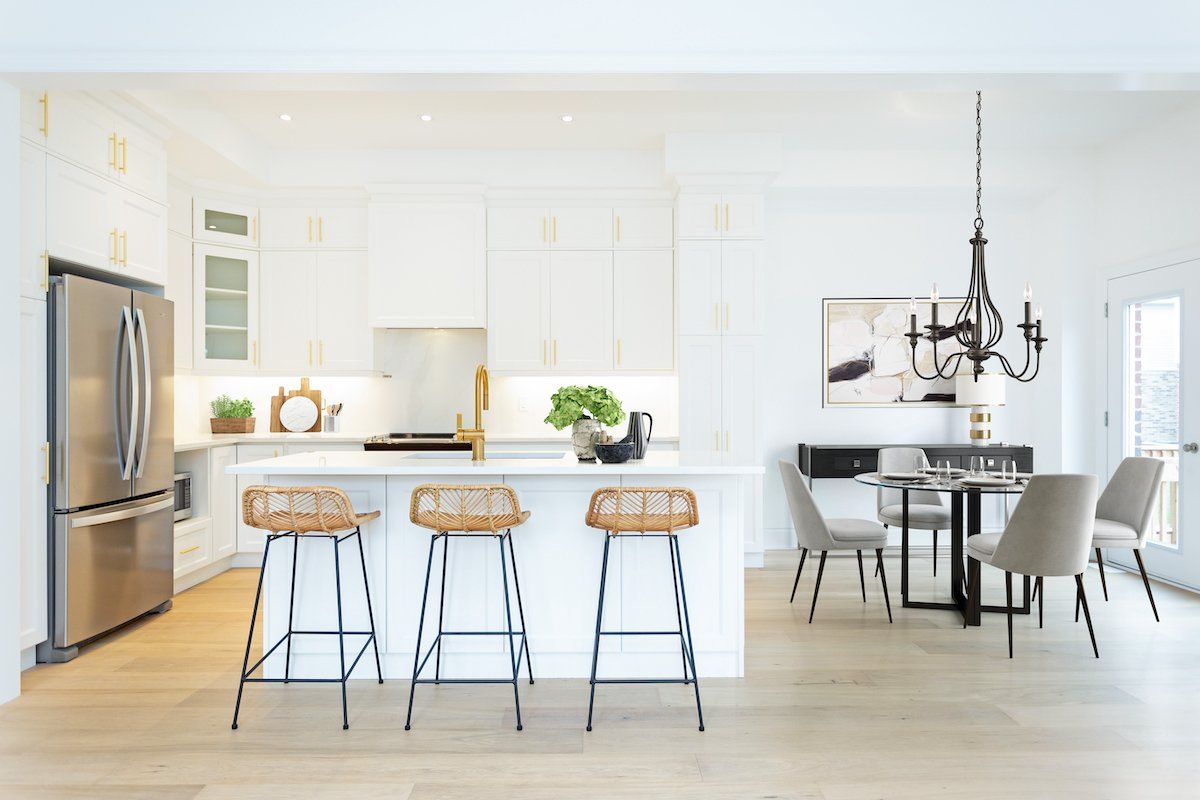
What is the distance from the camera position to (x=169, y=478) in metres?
4.23

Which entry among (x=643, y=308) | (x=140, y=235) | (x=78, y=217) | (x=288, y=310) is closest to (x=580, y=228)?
(x=643, y=308)

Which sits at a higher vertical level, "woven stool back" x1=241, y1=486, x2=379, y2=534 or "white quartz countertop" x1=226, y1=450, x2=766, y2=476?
"white quartz countertop" x1=226, y1=450, x2=766, y2=476

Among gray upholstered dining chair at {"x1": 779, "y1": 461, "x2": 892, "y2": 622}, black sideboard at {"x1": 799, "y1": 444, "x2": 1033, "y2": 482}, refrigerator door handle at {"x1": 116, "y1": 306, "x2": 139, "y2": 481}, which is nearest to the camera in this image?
refrigerator door handle at {"x1": 116, "y1": 306, "x2": 139, "y2": 481}

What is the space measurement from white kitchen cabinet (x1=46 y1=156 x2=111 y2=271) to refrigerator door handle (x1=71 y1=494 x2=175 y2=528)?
1.14m

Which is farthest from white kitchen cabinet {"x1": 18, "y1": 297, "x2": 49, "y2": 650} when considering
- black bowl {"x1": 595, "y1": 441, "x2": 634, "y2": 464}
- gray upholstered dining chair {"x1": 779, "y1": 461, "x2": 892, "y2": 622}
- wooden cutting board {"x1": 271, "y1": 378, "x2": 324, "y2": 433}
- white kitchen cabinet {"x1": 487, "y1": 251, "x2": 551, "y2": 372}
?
gray upholstered dining chair {"x1": 779, "y1": 461, "x2": 892, "y2": 622}

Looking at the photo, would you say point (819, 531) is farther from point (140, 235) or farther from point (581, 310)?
point (140, 235)

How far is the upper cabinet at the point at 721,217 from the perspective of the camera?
17.9ft

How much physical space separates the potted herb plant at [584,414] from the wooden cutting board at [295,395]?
10.1ft

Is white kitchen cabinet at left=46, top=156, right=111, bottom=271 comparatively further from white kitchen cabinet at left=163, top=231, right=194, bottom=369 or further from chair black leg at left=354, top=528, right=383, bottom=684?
chair black leg at left=354, top=528, right=383, bottom=684

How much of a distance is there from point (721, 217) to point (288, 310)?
3.08 m

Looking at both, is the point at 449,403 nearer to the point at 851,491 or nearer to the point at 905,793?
the point at 851,491

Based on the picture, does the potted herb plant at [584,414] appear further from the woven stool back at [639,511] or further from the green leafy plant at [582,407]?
the woven stool back at [639,511]

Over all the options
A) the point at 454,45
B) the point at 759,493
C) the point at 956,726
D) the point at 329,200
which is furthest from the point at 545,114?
the point at 956,726

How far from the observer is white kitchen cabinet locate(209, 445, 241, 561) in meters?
5.01
